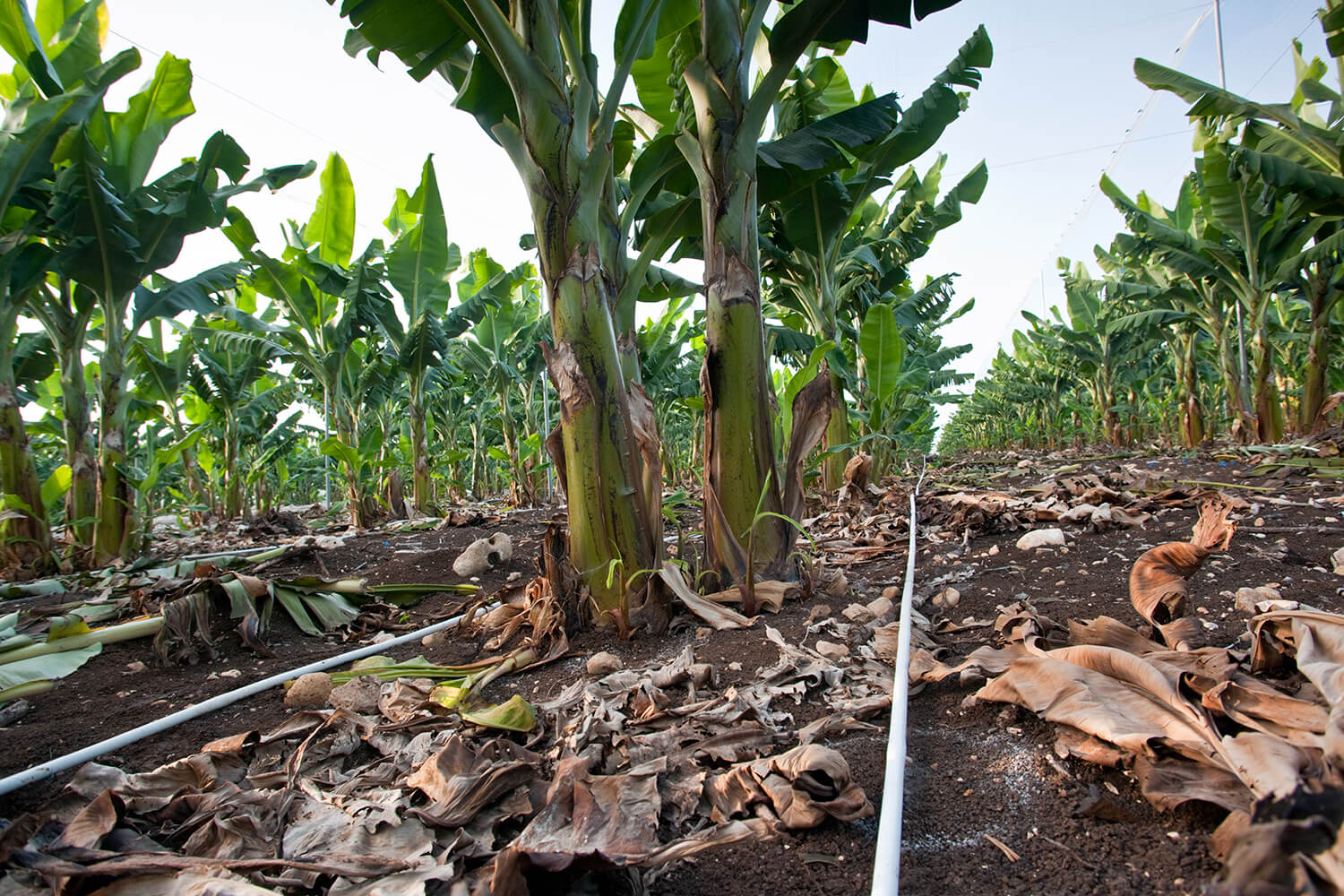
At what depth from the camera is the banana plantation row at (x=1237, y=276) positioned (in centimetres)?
518

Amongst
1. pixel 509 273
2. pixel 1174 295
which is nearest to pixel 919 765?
pixel 509 273

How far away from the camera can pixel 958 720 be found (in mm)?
1142

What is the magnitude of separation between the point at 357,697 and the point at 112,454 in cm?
345

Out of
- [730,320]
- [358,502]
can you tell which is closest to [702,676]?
[730,320]

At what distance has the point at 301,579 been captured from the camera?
235 cm

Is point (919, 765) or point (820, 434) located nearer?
point (919, 765)

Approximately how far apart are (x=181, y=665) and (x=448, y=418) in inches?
387

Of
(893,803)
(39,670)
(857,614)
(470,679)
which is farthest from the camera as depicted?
(857,614)

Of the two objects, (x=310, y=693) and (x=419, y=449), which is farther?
(x=419, y=449)

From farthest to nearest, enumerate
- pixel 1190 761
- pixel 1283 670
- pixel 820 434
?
pixel 820 434 → pixel 1283 670 → pixel 1190 761

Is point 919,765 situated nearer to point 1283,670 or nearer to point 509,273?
point 1283,670

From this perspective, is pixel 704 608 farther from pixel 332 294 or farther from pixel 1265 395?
pixel 1265 395

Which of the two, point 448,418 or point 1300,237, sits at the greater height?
point 1300,237

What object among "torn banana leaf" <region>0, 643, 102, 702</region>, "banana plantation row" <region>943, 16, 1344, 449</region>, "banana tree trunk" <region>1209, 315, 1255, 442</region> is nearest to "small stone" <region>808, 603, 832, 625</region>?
"torn banana leaf" <region>0, 643, 102, 702</region>
